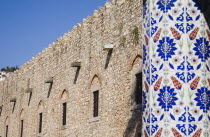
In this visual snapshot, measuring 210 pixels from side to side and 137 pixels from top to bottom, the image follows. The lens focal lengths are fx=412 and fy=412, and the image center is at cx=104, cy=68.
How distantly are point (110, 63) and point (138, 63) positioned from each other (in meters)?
1.66

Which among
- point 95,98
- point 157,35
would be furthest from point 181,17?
point 95,98

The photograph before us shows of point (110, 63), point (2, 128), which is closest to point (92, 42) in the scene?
point (110, 63)

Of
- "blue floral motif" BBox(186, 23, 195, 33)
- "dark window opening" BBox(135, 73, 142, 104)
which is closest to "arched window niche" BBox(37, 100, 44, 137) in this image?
"dark window opening" BBox(135, 73, 142, 104)

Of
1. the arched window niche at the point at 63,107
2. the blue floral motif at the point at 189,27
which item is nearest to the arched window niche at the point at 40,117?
the arched window niche at the point at 63,107

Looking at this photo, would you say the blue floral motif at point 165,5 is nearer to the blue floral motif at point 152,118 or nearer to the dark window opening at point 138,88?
the blue floral motif at point 152,118

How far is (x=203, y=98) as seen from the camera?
313cm

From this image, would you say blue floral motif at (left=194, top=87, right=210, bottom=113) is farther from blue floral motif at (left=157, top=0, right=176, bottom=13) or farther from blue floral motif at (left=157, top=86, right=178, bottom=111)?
blue floral motif at (left=157, top=0, right=176, bottom=13)

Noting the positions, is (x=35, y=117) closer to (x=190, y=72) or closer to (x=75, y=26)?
(x=75, y=26)

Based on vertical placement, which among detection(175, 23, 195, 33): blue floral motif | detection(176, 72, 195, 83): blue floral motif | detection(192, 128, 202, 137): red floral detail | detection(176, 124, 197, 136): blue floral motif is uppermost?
detection(175, 23, 195, 33): blue floral motif

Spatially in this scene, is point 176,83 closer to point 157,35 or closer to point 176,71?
point 176,71

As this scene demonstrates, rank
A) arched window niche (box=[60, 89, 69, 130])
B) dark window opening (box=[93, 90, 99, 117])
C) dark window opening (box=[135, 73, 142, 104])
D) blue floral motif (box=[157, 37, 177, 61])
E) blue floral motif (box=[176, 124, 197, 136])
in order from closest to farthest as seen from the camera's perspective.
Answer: blue floral motif (box=[176, 124, 197, 136]), blue floral motif (box=[157, 37, 177, 61]), dark window opening (box=[135, 73, 142, 104]), dark window opening (box=[93, 90, 99, 117]), arched window niche (box=[60, 89, 69, 130])

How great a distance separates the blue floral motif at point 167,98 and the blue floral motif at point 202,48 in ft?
1.18

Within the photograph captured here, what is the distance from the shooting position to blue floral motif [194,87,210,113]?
3.12m

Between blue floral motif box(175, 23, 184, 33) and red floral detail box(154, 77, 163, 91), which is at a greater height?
blue floral motif box(175, 23, 184, 33)
